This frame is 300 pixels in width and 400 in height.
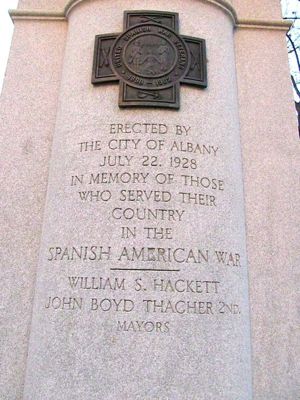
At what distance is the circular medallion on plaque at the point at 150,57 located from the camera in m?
5.36

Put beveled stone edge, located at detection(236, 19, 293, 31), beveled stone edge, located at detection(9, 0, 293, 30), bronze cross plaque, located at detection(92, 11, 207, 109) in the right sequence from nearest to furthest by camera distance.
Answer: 1. bronze cross plaque, located at detection(92, 11, 207, 109)
2. beveled stone edge, located at detection(9, 0, 293, 30)
3. beveled stone edge, located at detection(236, 19, 293, 31)

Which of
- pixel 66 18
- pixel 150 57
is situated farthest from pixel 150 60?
pixel 66 18

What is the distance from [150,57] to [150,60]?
0.04 metres

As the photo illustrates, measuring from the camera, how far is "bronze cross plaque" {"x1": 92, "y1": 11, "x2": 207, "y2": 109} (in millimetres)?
5289

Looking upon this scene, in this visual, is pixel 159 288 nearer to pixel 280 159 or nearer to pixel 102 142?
pixel 102 142

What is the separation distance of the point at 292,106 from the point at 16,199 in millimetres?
3929

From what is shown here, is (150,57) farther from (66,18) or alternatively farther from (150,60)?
(66,18)

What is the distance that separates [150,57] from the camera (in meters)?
5.42

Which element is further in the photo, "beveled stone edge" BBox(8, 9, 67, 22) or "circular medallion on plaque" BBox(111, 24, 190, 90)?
"beveled stone edge" BBox(8, 9, 67, 22)

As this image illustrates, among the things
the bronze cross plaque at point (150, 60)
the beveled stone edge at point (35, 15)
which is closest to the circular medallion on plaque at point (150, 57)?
the bronze cross plaque at point (150, 60)

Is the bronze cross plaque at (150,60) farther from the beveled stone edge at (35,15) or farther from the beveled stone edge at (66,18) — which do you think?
the beveled stone edge at (35,15)

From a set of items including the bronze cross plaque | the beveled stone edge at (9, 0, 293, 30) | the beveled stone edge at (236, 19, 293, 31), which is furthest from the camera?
the beveled stone edge at (236, 19, 293, 31)


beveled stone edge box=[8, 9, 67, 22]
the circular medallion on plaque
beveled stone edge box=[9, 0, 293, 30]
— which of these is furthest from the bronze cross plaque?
beveled stone edge box=[8, 9, 67, 22]

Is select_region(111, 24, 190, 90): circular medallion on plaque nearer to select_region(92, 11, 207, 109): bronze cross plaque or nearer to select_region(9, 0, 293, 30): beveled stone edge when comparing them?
select_region(92, 11, 207, 109): bronze cross plaque
